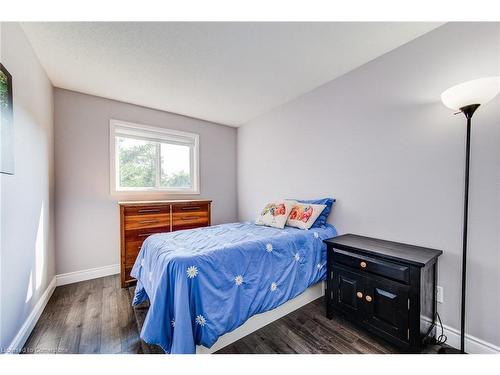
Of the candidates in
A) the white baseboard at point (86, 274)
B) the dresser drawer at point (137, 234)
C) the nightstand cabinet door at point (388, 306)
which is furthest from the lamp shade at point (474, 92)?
the white baseboard at point (86, 274)

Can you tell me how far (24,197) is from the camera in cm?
162

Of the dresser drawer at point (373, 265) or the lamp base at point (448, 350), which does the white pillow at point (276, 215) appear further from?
the lamp base at point (448, 350)

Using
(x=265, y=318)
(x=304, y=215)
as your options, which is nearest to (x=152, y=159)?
(x=304, y=215)

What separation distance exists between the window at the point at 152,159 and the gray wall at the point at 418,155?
1934 mm

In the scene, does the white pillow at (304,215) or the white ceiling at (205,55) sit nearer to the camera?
the white ceiling at (205,55)

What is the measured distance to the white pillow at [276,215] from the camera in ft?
7.93

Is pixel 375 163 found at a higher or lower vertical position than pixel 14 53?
lower

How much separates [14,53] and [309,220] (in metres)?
2.81

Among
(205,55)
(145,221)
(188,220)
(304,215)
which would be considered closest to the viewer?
(205,55)

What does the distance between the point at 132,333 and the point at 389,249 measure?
2.15 metres

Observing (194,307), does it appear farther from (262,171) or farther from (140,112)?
(140,112)

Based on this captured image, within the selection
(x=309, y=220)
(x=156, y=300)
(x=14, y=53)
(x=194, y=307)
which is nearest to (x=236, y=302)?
(x=194, y=307)

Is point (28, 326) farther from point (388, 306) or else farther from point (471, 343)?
point (471, 343)

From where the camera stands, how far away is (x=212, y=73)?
2.21 metres
